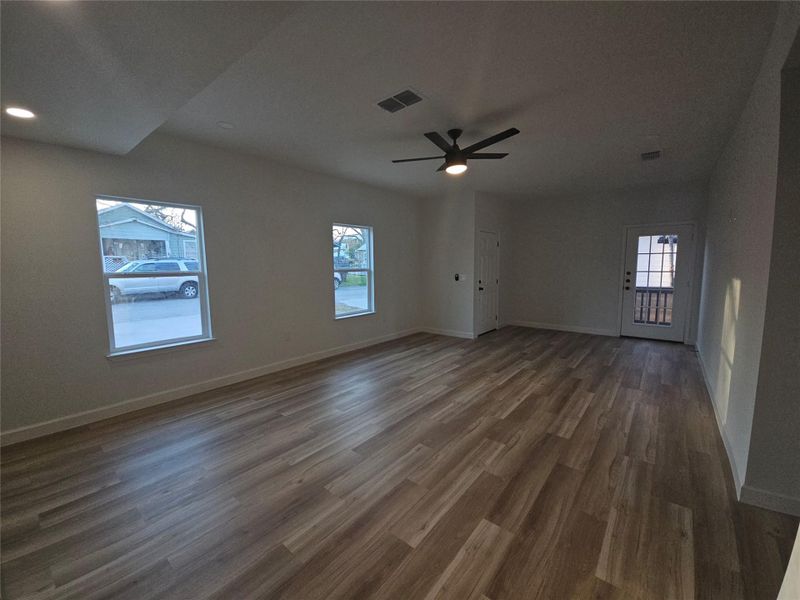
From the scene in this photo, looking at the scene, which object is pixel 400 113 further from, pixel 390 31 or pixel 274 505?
pixel 274 505

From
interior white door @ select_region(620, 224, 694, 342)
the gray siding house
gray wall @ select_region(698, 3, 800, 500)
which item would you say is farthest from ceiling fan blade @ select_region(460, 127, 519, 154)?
interior white door @ select_region(620, 224, 694, 342)

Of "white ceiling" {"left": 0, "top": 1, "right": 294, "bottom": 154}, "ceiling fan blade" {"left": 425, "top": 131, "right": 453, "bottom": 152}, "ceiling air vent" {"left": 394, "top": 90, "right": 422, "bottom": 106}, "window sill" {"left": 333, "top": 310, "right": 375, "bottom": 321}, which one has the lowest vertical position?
"window sill" {"left": 333, "top": 310, "right": 375, "bottom": 321}

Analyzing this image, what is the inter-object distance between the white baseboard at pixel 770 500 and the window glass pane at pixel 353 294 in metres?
4.60

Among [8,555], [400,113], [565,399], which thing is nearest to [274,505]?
[8,555]

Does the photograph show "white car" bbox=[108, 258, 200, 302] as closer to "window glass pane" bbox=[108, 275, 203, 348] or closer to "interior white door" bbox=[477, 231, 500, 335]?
"window glass pane" bbox=[108, 275, 203, 348]

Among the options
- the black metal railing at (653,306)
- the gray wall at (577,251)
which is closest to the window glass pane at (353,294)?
the gray wall at (577,251)

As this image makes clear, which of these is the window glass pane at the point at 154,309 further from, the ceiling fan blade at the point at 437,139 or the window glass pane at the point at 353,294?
the ceiling fan blade at the point at 437,139

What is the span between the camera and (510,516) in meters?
1.84

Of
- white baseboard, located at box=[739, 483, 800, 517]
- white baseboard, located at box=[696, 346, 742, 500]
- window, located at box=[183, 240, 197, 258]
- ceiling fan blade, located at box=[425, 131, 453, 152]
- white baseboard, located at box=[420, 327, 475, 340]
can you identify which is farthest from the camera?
white baseboard, located at box=[420, 327, 475, 340]

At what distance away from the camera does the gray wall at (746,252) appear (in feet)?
6.06

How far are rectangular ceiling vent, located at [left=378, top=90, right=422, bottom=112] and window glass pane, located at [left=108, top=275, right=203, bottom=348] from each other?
9.02 ft

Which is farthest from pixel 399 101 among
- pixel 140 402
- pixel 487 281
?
pixel 487 281

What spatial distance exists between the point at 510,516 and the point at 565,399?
6.20 ft

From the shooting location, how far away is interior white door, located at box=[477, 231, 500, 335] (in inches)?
243
